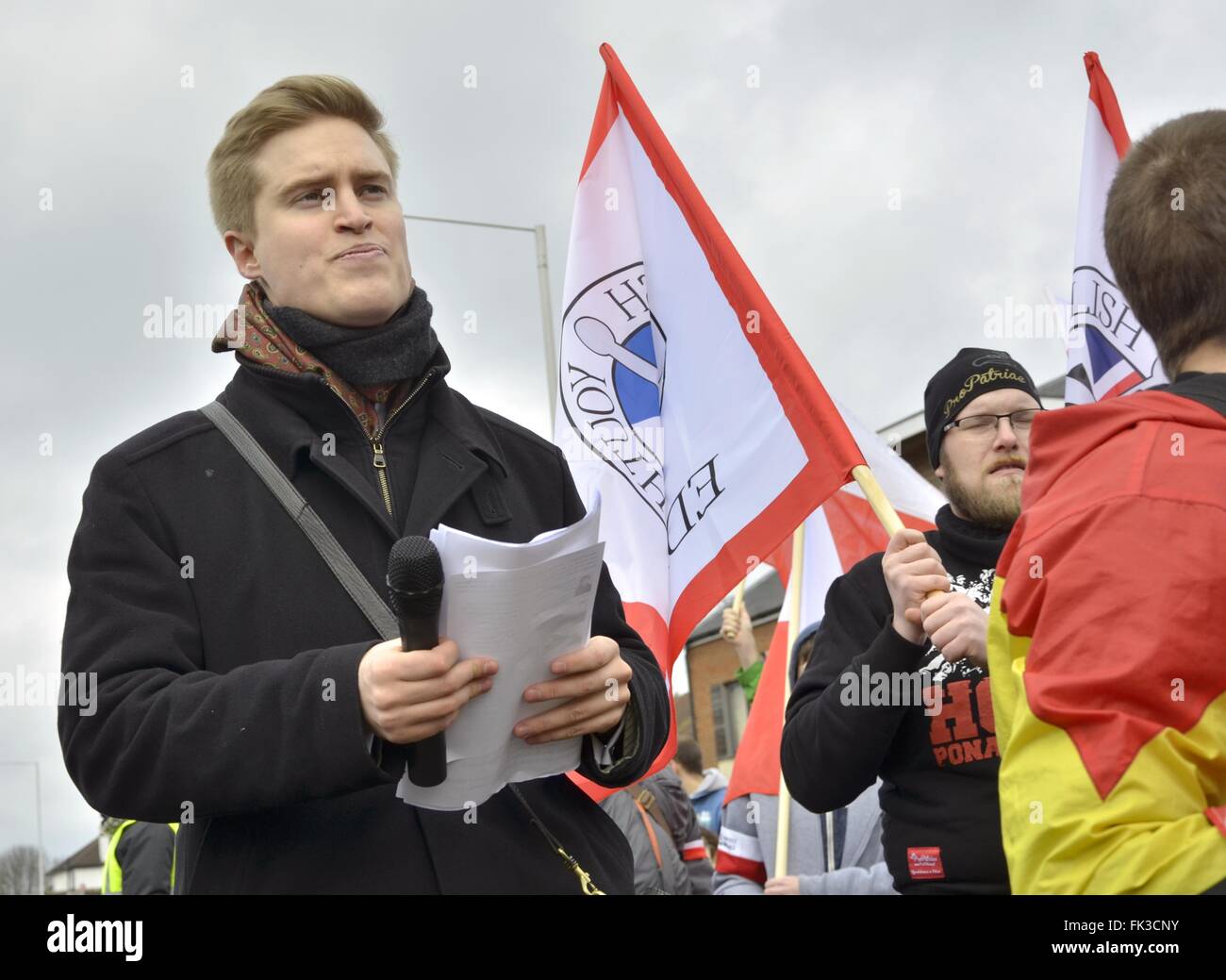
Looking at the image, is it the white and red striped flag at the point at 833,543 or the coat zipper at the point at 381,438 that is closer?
the coat zipper at the point at 381,438

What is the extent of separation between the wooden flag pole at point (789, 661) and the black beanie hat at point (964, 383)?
169 cm

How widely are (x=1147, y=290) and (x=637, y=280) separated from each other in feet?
11.1

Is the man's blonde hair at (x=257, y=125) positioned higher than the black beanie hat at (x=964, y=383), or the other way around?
the man's blonde hair at (x=257, y=125)

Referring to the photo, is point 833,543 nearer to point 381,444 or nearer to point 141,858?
point 141,858

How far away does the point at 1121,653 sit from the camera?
1782mm

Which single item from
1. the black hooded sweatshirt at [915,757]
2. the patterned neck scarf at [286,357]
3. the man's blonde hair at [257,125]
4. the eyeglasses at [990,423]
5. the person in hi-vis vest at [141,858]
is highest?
the man's blonde hair at [257,125]

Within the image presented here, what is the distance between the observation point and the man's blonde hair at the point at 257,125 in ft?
9.44

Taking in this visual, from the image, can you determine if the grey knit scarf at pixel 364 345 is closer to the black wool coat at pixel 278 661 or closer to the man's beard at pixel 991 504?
the black wool coat at pixel 278 661

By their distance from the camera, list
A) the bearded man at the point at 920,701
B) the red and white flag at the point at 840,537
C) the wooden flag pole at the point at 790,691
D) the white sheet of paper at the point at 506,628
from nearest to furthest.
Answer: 1. the white sheet of paper at the point at 506,628
2. the bearded man at the point at 920,701
3. the wooden flag pole at the point at 790,691
4. the red and white flag at the point at 840,537

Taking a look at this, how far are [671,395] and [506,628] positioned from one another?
2915 mm

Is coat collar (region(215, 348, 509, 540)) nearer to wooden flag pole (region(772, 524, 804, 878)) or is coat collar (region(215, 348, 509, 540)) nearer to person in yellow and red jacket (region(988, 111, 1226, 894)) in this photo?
person in yellow and red jacket (region(988, 111, 1226, 894))

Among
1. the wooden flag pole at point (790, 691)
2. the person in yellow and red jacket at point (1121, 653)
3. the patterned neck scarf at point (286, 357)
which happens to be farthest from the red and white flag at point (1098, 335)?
the person in yellow and red jacket at point (1121, 653)

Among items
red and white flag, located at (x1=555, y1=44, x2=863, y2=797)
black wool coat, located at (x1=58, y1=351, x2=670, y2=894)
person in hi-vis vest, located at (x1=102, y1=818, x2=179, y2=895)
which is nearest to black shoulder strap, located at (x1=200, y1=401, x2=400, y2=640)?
black wool coat, located at (x1=58, y1=351, x2=670, y2=894)

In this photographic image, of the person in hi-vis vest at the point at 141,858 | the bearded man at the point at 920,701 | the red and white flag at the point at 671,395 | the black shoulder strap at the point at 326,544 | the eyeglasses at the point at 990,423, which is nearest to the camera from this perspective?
the black shoulder strap at the point at 326,544
